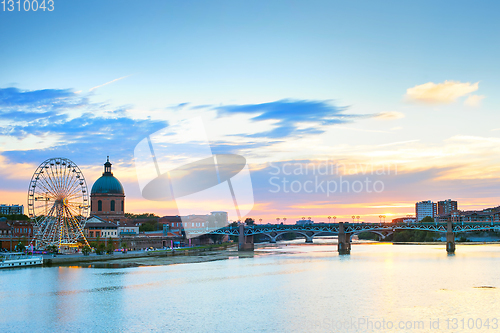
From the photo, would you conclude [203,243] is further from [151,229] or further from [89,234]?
[89,234]

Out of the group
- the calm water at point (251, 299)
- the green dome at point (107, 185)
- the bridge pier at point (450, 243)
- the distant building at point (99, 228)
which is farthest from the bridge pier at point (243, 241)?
the calm water at point (251, 299)

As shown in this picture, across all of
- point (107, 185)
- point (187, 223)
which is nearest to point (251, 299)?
point (107, 185)

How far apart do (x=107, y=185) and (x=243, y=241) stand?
3555 cm

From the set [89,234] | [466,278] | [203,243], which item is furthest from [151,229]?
[466,278]

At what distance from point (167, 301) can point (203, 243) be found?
93951 mm

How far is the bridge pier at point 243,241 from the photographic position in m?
110

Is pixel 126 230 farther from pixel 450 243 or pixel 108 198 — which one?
pixel 450 243

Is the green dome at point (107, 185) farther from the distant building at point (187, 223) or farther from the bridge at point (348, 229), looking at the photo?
the bridge at point (348, 229)

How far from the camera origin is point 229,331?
91.6ft

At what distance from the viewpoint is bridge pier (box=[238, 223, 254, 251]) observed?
110500mm

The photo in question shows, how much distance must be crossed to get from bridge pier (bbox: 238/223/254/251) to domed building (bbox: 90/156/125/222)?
30677 millimetres

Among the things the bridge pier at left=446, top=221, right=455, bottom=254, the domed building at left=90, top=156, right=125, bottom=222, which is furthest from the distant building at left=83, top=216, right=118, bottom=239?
the bridge pier at left=446, top=221, right=455, bottom=254

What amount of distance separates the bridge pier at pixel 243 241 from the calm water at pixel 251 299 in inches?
2067

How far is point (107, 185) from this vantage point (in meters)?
121
